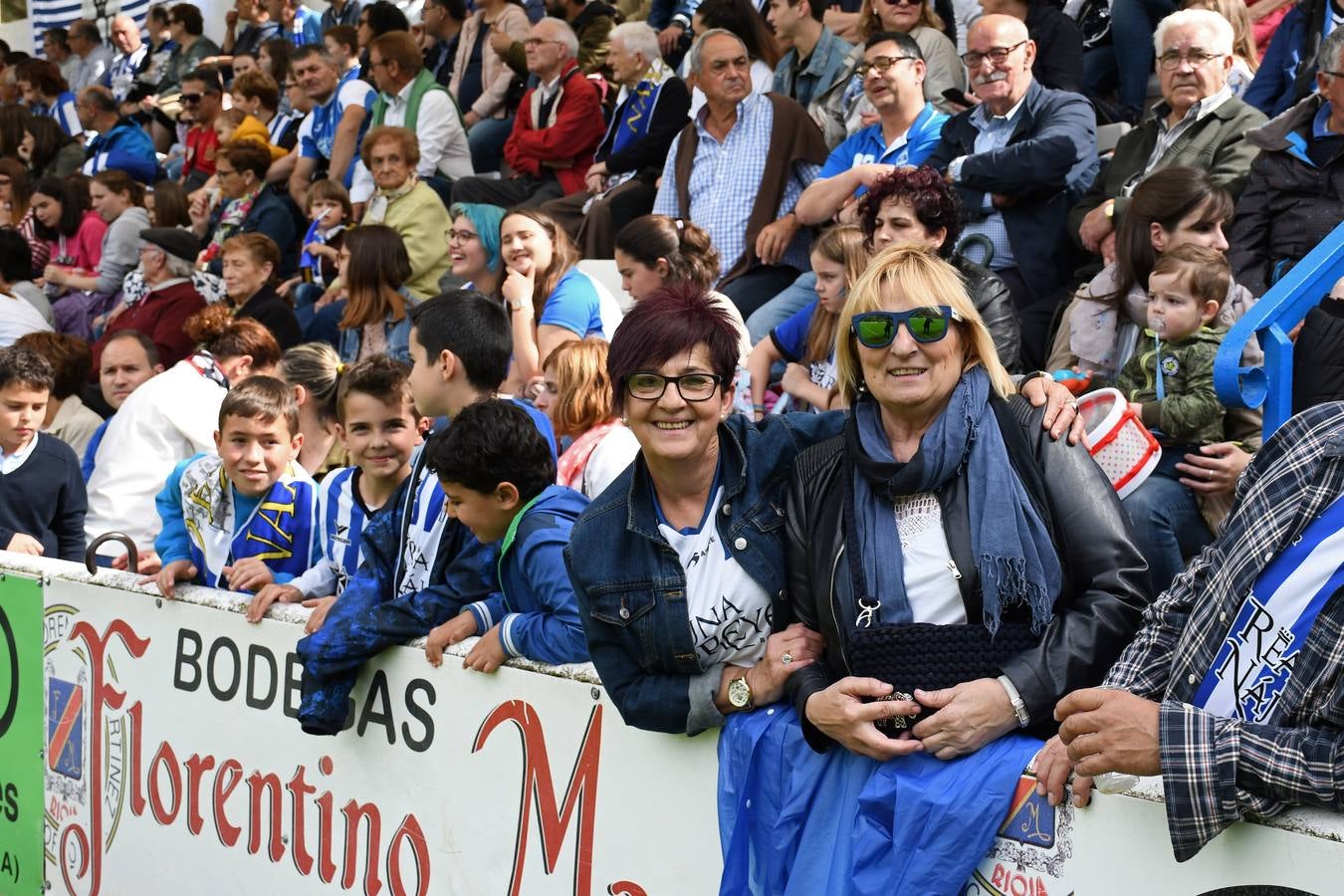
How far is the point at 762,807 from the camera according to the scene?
3.24m

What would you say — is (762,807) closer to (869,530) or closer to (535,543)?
(869,530)

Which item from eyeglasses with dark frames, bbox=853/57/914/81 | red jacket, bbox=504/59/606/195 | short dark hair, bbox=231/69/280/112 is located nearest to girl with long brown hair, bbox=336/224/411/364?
red jacket, bbox=504/59/606/195

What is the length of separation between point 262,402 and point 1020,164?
Answer: 3.00 m

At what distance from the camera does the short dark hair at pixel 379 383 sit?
490cm

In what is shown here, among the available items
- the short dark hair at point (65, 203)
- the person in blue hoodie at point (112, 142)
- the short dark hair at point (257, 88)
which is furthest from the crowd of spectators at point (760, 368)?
the person in blue hoodie at point (112, 142)

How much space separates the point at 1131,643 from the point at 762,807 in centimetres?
80

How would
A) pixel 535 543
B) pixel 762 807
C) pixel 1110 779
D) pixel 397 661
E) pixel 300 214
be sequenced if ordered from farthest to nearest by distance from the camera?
pixel 300 214
pixel 397 661
pixel 535 543
pixel 762 807
pixel 1110 779

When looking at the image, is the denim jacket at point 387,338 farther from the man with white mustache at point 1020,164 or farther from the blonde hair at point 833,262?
the man with white mustache at point 1020,164

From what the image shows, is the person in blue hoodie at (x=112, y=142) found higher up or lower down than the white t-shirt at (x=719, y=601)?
lower down

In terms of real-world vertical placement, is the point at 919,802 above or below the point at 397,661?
above

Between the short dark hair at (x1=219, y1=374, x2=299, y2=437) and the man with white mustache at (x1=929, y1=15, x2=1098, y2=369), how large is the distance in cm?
265

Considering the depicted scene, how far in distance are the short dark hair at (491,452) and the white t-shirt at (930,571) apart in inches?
53.5

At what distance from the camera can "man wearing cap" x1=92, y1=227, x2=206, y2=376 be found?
32.9 ft

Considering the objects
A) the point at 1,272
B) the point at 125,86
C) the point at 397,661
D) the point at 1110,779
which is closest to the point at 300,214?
the point at 1,272
